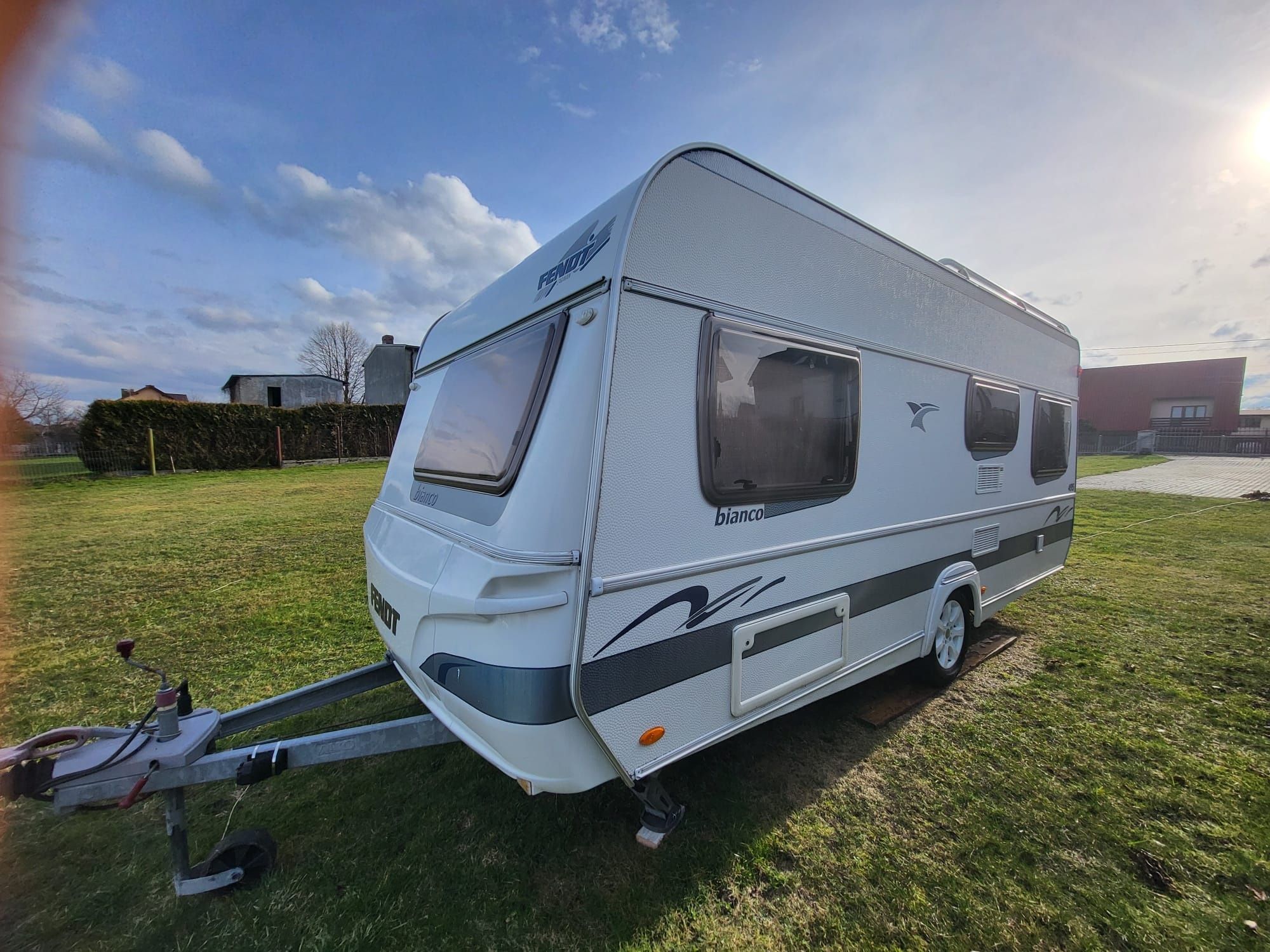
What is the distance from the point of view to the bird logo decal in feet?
10.8

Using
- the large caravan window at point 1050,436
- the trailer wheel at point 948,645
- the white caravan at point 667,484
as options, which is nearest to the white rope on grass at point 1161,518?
the large caravan window at point 1050,436

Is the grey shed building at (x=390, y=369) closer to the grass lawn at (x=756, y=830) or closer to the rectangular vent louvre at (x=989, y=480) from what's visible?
the grass lawn at (x=756, y=830)

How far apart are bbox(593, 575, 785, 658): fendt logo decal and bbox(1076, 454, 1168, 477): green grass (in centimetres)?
2428

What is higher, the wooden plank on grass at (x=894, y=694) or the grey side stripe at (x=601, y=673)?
the grey side stripe at (x=601, y=673)

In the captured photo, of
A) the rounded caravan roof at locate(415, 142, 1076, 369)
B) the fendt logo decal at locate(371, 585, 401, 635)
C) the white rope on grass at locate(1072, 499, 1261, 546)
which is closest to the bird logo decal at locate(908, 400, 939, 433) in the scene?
the rounded caravan roof at locate(415, 142, 1076, 369)

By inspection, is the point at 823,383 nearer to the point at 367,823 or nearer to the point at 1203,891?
the point at 1203,891

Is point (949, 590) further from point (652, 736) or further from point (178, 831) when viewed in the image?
point (178, 831)

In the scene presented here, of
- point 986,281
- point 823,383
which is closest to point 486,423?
point 823,383

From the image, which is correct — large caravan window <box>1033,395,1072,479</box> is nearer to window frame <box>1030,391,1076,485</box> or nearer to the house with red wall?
window frame <box>1030,391,1076,485</box>

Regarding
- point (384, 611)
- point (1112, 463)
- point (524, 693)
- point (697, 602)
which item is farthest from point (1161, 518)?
point (1112, 463)

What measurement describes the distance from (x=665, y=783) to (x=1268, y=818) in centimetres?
301

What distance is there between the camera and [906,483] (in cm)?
327

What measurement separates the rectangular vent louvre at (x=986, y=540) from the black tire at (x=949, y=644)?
36 centimetres

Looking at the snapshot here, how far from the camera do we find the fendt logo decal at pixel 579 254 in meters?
2.06
